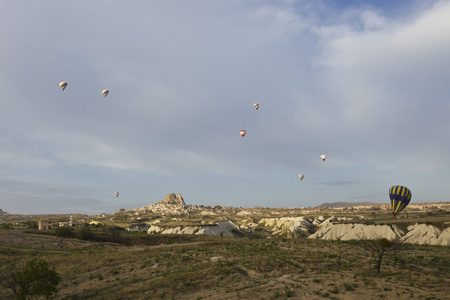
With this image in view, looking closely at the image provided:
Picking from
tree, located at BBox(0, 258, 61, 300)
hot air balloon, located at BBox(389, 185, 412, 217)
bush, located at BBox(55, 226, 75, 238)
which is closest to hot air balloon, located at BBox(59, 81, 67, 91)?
bush, located at BBox(55, 226, 75, 238)

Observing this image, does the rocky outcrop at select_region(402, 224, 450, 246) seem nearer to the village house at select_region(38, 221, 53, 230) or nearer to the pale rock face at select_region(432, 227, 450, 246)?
the pale rock face at select_region(432, 227, 450, 246)

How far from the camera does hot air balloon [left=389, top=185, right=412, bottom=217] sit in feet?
191

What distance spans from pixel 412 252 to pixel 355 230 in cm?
5131

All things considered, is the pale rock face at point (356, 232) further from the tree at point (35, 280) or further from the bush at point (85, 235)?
the tree at point (35, 280)

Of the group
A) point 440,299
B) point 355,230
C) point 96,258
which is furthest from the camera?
point 355,230

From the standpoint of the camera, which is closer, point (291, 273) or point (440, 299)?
point (440, 299)

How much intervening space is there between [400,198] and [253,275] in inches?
1674

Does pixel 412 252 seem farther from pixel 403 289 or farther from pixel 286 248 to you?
pixel 403 289

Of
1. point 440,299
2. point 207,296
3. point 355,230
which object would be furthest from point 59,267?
point 355,230

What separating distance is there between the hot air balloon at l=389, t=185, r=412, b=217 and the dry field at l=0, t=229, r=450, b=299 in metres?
16.4

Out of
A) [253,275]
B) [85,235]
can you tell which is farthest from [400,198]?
[85,235]

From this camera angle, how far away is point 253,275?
31.6 meters

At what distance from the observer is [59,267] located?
141 ft

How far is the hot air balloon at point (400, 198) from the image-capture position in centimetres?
5834
